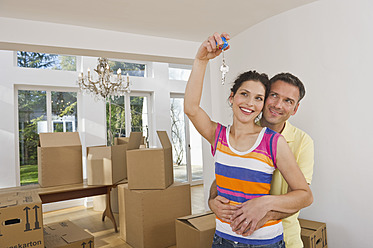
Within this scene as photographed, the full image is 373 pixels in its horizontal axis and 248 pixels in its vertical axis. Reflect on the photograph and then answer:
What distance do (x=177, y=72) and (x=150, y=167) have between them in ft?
12.0

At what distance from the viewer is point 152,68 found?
5742 mm

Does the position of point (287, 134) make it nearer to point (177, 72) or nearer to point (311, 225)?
point (311, 225)

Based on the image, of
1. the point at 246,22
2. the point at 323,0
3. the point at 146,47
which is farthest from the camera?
the point at 146,47

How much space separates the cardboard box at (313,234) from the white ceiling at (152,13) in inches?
77.8

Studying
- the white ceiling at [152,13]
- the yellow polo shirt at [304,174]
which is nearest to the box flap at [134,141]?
the white ceiling at [152,13]

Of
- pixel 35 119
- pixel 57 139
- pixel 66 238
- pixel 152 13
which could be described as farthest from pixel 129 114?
pixel 66 238

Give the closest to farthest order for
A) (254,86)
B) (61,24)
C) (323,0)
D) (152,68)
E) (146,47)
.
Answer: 1. (254,86)
2. (323,0)
3. (61,24)
4. (146,47)
5. (152,68)

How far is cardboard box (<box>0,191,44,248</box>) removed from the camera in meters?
1.77

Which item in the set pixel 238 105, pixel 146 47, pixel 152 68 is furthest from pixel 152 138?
pixel 238 105

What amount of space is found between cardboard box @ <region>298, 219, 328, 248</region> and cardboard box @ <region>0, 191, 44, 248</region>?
186cm

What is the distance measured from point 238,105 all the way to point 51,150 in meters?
2.73

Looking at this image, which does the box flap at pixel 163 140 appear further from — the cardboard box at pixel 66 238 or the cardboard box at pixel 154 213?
the cardboard box at pixel 66 238

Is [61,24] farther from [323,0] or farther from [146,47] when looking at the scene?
[323,0]

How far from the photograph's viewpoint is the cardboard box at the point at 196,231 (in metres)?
2.21
